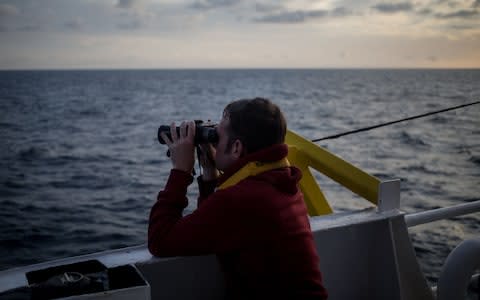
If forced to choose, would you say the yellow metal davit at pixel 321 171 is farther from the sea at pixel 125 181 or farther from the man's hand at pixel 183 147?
the man's hand at pixel 183 147

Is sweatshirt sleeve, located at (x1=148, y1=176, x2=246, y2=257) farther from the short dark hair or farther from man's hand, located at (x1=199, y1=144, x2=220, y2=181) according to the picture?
man's hand, located at (x1=199, y1=144, x2=220, y2=181)

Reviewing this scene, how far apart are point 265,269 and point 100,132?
31306mm

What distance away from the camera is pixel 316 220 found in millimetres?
2855

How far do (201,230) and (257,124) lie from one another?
437 mm

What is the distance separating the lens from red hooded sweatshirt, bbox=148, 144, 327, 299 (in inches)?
79.5

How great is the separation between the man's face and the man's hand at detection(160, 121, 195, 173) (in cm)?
12

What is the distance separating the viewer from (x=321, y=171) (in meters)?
3.07

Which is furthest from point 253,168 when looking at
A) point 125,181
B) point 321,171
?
point 125,181

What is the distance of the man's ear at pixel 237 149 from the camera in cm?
214

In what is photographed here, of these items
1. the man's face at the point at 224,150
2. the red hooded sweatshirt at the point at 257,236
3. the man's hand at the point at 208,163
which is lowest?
the red hooded sweatshirt at the point at 257,236

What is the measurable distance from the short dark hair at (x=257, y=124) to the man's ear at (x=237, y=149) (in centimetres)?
1

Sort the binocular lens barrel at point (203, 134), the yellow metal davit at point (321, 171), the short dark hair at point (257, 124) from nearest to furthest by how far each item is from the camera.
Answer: the short dark hair at point (257, 124) → the binocular lens barrel at point (203, 134) → the yellow metal davit at point (321, 171)

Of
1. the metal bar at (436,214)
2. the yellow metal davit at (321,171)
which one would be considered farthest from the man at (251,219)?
the metal bar at (436,214)

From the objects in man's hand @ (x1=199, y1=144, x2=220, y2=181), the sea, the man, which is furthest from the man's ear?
the sea
